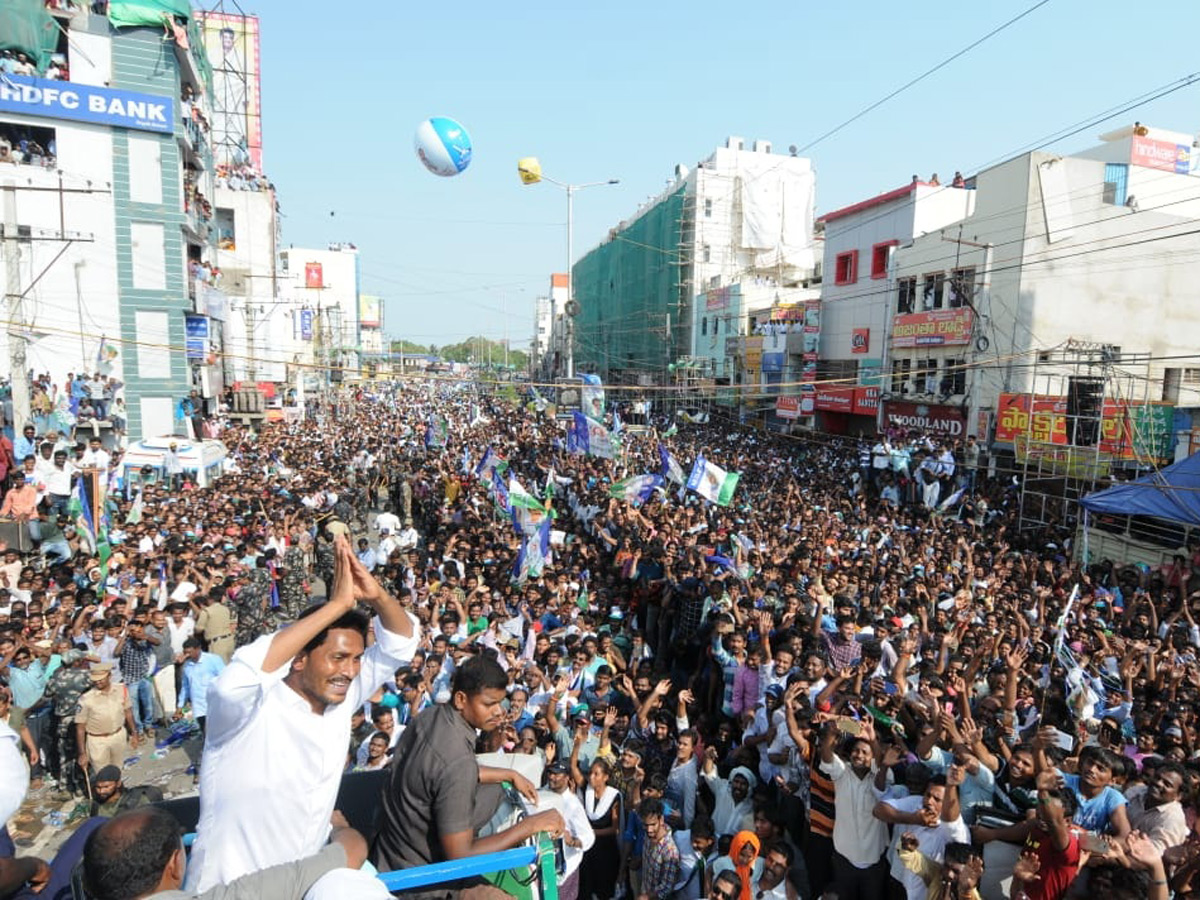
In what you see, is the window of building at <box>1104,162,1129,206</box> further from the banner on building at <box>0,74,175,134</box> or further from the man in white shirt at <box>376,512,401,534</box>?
the banner on building at <box>0,74,175,134</box>

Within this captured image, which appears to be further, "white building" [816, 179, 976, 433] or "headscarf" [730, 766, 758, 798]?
"white building" [816, 179, 976, 433]

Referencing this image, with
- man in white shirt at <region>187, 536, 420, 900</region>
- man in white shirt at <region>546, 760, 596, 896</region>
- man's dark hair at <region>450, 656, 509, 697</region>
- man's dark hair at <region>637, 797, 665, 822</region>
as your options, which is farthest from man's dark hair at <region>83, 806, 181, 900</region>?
man's dark hair at <region>637, 797, 665, 822</region>

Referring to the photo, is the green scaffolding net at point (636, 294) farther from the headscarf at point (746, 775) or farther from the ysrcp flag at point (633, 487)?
the headscarf at point (746, 775)

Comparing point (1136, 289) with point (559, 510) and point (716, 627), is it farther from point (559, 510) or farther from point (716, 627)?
point (716, 627)

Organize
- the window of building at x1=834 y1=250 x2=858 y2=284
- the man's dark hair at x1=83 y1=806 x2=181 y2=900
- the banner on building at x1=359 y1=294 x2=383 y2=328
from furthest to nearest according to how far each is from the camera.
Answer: the banner on building at x1=359 y1=294 x2=383 y2=328
the window of building at x1=834 y1=250 x2=858 y2=284
the man's dark hair at x1=83 y1=806 x2=181 y2=900

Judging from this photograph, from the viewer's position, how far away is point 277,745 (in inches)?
87.5

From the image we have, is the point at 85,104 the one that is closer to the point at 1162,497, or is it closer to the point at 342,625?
the point at 342,625

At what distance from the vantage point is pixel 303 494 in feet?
49.4

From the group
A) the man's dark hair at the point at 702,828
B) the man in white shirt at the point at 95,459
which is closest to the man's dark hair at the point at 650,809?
the man's dark hair at the point at 702,828

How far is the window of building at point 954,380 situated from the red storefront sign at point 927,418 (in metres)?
0.47

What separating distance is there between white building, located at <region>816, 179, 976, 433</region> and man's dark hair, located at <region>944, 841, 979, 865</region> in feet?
68.4

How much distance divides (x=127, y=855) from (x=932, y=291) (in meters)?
A: 24.0

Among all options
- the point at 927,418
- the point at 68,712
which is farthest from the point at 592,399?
the point at 68,712

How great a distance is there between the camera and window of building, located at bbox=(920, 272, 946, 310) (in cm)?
2211
